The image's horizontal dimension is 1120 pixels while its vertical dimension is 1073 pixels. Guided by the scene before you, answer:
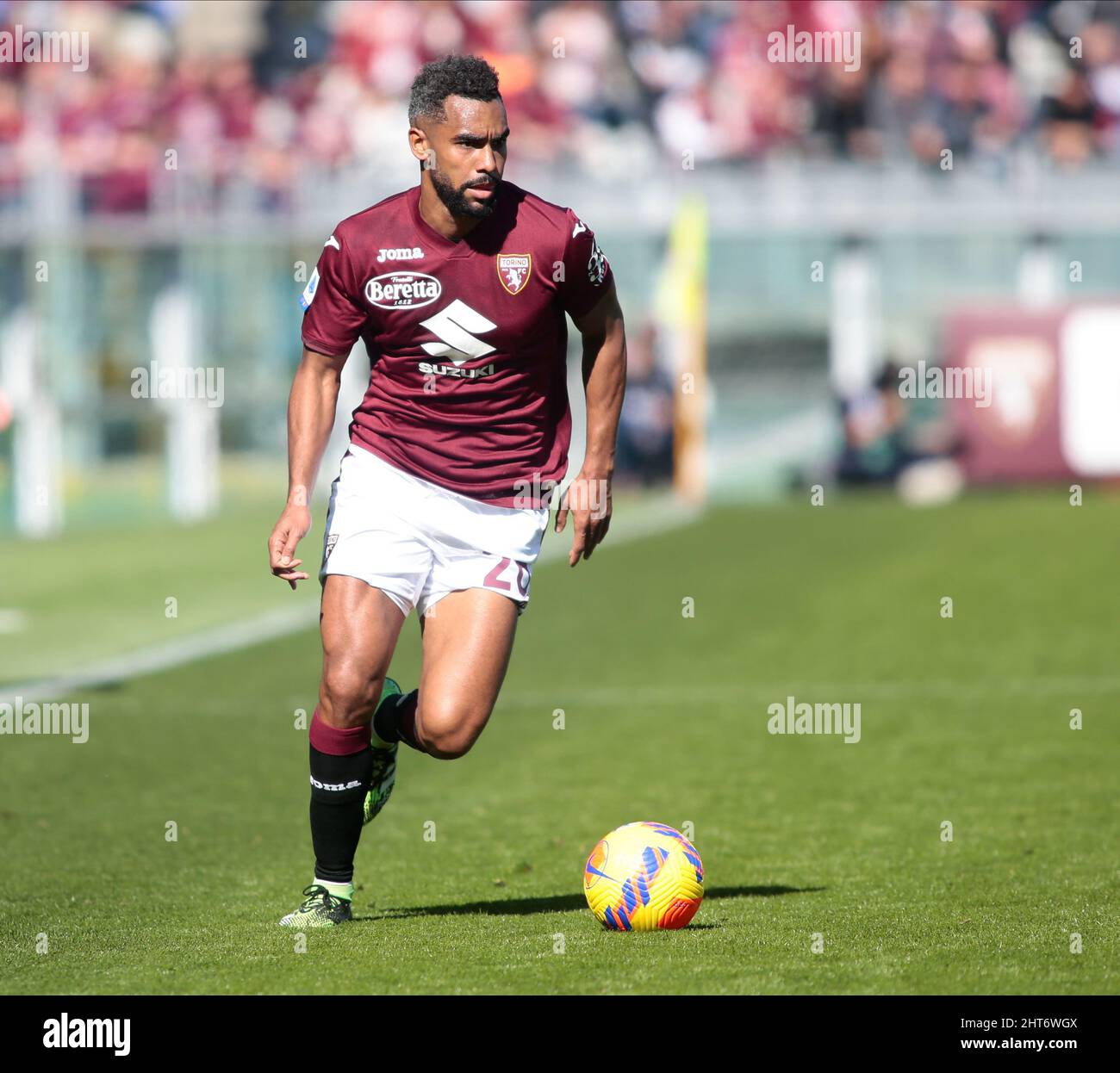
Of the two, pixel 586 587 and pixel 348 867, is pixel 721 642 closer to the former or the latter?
pixel 586 587

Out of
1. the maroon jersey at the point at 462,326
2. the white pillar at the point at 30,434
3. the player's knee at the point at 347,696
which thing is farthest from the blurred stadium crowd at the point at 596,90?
the player's knee at the point at 347,696

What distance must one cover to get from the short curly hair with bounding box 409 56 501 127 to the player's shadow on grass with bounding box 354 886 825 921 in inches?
85.8

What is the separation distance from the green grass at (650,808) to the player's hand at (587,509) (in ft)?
3.42

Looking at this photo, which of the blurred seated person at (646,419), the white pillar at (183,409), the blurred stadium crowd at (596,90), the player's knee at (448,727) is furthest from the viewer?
the blurred stadium crowd at (596,90)

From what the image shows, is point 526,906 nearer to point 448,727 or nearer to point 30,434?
point 448,727

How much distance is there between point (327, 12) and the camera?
1142 inches

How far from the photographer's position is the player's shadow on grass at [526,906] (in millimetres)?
5723

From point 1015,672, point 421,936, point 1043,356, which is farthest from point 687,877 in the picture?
point 1043,356

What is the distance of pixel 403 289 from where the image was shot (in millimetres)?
5523

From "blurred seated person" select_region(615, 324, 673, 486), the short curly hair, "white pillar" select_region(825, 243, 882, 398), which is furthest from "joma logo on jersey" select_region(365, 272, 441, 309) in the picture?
"white pillar" select_region(825, 243, 882, 398)

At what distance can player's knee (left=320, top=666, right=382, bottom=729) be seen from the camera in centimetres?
549

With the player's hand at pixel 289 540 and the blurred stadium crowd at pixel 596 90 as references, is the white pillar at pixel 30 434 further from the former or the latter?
the player's hand at pixel 289 540

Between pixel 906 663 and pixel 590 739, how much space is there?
9.87 feet

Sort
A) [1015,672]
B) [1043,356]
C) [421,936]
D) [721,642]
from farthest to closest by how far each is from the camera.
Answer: [1043,356] < [721,642] < [1015,672] < [421,936]
